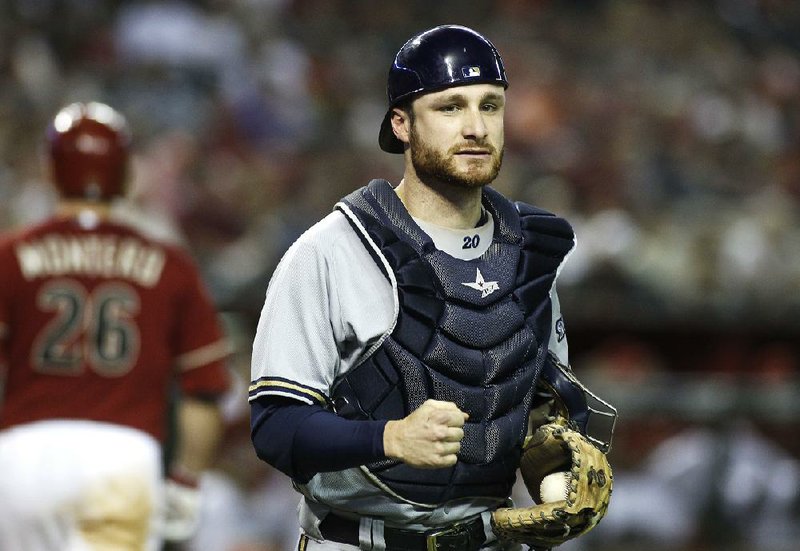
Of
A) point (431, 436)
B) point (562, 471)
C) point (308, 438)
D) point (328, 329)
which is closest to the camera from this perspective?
point (431, 436)

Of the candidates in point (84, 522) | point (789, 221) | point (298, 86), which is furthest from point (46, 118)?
point (84, 522)

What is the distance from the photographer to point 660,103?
11.1 m

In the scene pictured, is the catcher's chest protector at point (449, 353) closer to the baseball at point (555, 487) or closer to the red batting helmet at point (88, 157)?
the baseball at point (555, 487)

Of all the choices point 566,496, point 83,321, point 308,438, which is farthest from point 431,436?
point 83,321

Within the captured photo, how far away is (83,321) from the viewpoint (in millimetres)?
4582

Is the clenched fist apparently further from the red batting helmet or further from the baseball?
the red batting helmet

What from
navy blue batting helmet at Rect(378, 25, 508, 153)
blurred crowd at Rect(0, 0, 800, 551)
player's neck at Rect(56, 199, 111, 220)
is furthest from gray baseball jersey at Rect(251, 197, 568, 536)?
blurred crowd at Rect(0, 0, 800, 551)

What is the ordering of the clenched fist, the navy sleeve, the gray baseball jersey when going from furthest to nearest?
the gray baseball jersey < the navy sleeve < the clenched fist

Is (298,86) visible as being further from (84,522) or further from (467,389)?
(467,389)

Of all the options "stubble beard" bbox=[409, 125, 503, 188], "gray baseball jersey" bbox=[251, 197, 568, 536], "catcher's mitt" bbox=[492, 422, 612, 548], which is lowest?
"catcher's mitt" bbox=[492, 422, 612, 548]

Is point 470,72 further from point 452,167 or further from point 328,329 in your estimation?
point 328,329

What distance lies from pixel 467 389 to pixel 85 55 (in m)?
8.94

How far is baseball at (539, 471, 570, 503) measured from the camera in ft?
10.8

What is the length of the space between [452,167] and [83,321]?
1.76 m
